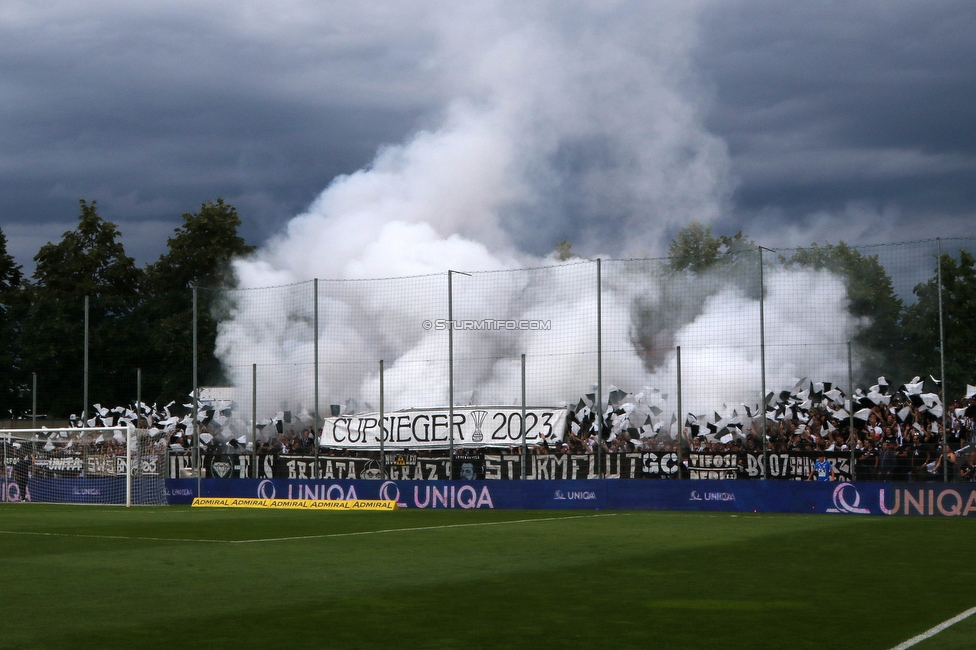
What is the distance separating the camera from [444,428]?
1363 inches

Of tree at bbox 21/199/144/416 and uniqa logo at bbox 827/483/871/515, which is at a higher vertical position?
tree at bbox 21/199/144/416

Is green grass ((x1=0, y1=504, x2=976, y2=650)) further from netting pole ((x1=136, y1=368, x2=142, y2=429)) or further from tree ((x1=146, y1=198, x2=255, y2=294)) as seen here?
tree ((x1=146, y1=198, x2=255, y2=294))

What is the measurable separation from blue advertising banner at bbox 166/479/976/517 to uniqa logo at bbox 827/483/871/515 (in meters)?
0.02

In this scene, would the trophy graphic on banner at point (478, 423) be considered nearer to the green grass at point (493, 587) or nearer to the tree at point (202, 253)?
the green grass at point (493, 587)

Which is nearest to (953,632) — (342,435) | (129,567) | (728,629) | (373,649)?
(728,629)

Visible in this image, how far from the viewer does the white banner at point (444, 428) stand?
1307 inches

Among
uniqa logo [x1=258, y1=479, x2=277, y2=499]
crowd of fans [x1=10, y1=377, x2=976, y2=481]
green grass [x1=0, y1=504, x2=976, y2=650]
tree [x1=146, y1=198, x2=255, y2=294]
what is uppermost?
tree [x1=146, y1=198, x2=255, y2=294]

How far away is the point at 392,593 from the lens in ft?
34.8

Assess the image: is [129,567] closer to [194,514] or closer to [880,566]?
[880,566]

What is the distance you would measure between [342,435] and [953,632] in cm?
2876

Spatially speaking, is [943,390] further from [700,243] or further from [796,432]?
[700,243]

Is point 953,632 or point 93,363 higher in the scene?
point 93,363

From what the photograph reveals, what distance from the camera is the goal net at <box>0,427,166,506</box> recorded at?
3531 cm

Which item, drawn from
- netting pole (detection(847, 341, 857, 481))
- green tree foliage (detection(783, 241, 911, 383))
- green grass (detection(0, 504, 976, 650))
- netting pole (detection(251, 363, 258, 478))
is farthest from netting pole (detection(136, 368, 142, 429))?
netting pole (detection(847, 341, 857, 481))
